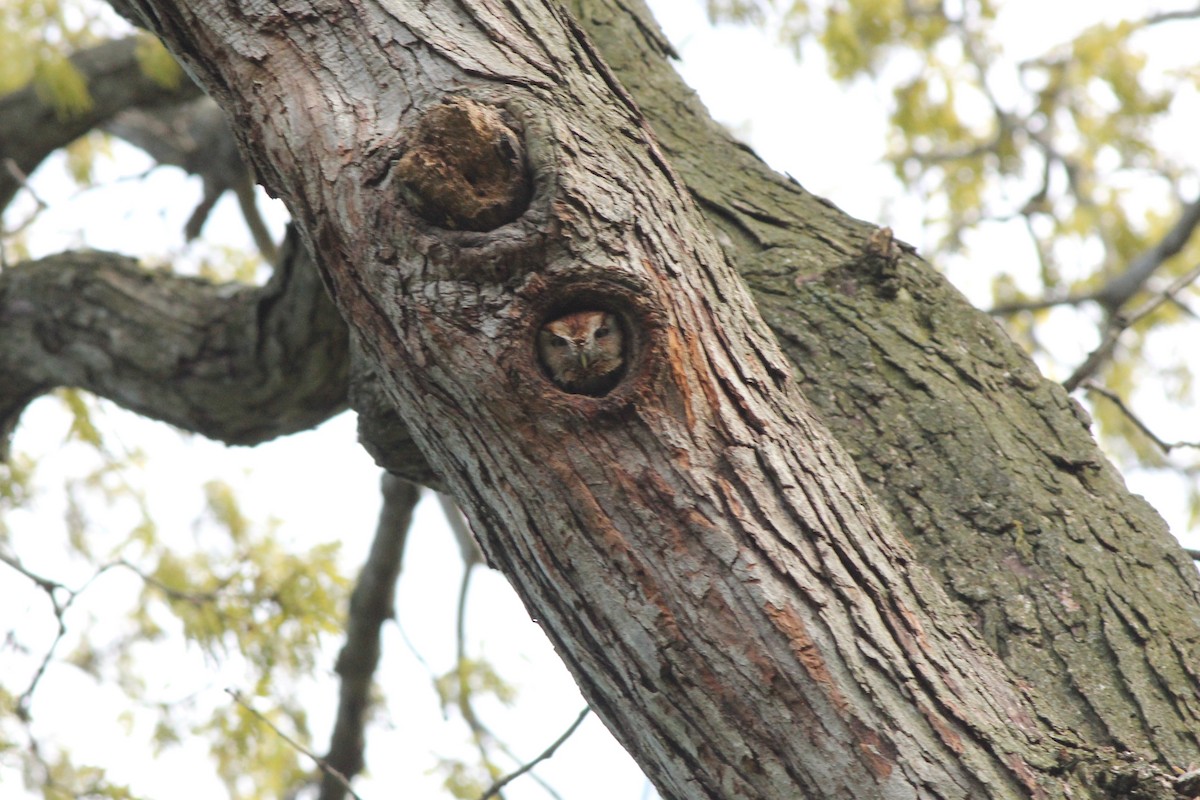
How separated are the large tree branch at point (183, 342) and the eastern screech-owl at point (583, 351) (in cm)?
165

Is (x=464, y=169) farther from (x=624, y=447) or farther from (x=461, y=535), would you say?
(x=461, y=535)

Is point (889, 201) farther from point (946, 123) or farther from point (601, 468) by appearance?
point (601, 468)

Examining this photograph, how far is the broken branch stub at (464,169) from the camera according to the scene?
1.34 metres

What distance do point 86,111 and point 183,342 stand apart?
1642 millimetres

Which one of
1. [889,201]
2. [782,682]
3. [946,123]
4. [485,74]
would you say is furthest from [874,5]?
[782,682]

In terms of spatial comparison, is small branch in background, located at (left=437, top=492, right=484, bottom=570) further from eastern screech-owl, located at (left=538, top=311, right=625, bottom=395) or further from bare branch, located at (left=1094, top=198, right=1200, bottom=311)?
bare branch, located at (left=1094, top=198, right=1200, bottom=311)

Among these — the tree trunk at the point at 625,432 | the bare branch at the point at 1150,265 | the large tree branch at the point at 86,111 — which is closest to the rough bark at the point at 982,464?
the tree trunk at the point at 625,432

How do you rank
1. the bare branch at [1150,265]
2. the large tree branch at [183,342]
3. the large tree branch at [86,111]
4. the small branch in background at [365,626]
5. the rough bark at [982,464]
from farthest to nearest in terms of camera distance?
the bare branch at [1150,265]
the large tree branch at [86,111]
the small branch in background at [365,626]
the large tree branch at [183,342]
the rough bark at [982,464]

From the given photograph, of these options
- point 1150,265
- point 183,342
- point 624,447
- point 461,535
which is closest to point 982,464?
point 624,447

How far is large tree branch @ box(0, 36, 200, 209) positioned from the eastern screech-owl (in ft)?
10.9

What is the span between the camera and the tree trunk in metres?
1.35

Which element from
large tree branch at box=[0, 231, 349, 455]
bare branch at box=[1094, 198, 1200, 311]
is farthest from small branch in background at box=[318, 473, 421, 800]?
bare branch at box=[1094, 198, 1200, 311]

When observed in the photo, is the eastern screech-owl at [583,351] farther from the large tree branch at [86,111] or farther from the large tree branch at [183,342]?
the large tree branch at [86,111]

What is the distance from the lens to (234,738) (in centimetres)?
397
